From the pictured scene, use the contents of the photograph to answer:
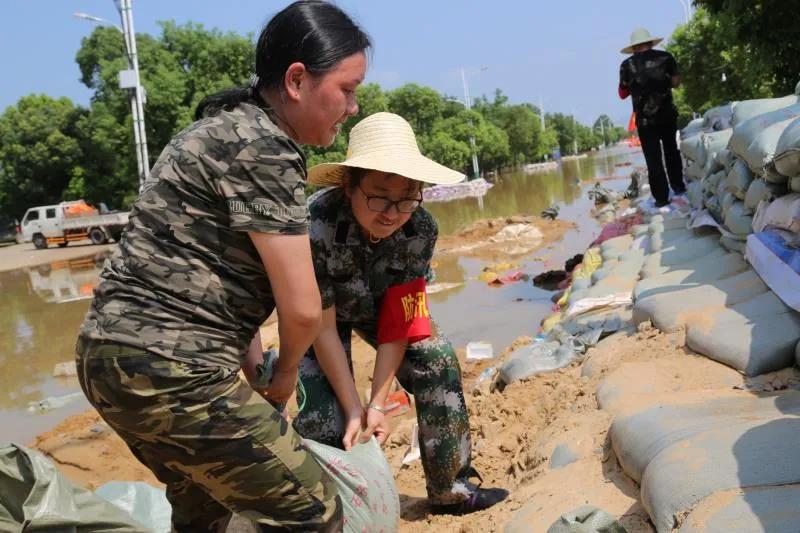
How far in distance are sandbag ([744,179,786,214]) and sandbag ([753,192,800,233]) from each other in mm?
70

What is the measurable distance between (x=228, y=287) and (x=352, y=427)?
887 mm

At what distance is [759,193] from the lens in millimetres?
3486

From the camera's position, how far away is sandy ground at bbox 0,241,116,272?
59.7ft

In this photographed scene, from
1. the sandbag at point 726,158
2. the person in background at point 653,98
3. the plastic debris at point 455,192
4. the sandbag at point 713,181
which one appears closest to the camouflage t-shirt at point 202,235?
the sandbag at point 726,158

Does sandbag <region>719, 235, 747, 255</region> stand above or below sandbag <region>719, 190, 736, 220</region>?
below

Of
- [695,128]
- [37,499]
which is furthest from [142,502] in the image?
[695,128]

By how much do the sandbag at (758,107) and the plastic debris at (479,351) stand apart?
2001 millimetres

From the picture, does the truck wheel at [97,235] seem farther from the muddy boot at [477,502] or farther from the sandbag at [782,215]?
the muddy boot at [477,502]

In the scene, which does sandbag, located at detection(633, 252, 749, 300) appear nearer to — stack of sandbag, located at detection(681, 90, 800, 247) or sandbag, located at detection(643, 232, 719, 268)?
stack of sandbag, located at detection(681, 90, 800, 247)

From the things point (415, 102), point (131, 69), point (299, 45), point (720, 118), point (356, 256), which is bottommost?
point (356, 256)

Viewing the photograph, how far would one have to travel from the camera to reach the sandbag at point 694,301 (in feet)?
9.16

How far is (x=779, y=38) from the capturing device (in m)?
7.81

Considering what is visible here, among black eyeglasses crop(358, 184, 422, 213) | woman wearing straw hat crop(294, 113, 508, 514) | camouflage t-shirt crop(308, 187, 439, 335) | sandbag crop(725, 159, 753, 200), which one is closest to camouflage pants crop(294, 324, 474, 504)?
woman wearing straw hat crop(294, 113, 508, 514)

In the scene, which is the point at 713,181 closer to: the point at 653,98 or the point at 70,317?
the point at 653,98
